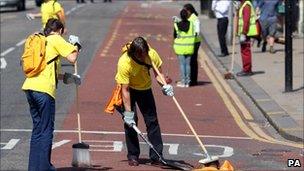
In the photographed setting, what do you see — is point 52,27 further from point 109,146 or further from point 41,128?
point 109,146

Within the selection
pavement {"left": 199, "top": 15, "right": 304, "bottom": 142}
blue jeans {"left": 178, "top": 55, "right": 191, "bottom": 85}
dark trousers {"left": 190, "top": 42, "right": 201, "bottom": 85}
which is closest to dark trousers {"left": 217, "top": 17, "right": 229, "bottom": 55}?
pavement {"left": 199, "top": 15, "right": 304, "bottom": 142}

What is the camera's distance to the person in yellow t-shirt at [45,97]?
9.02 m

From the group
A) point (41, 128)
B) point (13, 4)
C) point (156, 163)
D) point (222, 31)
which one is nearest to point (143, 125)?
point (156, 163)

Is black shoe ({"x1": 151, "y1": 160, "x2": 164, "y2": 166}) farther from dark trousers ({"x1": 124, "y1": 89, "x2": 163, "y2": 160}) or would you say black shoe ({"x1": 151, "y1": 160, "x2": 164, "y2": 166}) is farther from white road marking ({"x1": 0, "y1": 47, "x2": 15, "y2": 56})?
white road marking ({"x1": 0, "y1": 47, "x2": 15, "y2": 56})

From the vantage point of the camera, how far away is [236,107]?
15.7 meters

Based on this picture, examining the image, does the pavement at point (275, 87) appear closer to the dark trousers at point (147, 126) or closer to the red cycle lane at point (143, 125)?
the red cycle lane at point (143, 125)

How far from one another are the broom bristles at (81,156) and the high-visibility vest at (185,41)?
8.13 metres

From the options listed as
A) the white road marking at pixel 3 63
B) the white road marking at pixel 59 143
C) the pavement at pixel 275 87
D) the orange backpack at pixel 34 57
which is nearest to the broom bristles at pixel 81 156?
the orange backpack at pixel 34 57

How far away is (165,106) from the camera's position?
15727 millimetres

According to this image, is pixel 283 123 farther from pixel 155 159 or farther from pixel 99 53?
pixel 99 53

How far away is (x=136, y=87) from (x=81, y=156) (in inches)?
42.2

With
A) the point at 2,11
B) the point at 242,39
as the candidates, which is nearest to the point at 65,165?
the point at 242,39

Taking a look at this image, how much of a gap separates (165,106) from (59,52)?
6.79m

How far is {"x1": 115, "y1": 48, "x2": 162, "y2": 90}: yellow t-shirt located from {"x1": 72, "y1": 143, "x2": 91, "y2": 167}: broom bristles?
874 millimetres
